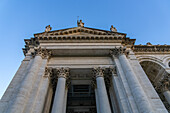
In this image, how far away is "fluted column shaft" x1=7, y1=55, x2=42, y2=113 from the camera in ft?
29.5

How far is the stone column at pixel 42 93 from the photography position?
979cm

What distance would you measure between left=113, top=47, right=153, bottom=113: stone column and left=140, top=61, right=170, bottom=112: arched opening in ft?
17.3

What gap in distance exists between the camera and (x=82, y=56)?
50.5 ft

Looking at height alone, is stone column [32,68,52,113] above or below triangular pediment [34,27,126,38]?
below

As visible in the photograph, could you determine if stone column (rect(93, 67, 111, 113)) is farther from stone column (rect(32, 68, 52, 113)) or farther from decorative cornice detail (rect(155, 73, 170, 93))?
decorative cornice detail (rect(155, 73, 170, 93))

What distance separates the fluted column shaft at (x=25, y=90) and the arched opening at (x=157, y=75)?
12857mm

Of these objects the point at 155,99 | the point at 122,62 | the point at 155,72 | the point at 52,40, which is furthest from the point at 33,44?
the point at 155,72

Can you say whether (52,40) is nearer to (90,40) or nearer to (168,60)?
(90,40)

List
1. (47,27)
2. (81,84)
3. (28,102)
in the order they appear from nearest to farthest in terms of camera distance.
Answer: (28,102)
(81,84)
(47,27)

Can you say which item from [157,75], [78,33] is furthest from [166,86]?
[78,33]

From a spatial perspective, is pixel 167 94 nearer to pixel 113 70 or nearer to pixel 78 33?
pixel 113 70

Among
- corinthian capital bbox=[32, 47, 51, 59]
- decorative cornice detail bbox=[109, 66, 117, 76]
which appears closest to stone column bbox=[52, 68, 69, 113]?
corinthian capital bbox=[32, 47, 51, 59]

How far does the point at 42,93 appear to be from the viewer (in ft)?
35.4

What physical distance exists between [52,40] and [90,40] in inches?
170
